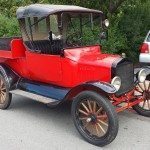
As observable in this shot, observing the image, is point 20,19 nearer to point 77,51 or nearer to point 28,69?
point 28,69

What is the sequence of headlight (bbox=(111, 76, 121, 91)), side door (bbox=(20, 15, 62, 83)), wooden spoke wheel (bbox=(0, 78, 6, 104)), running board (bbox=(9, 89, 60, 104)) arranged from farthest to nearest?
wooden spoke wheel (bbox=(0, 78, 6, 104)) → side door (bbox=(20, 15, 62, 83)) → running board (bbox=(9, 89, 60, 104)) → headlight (bbox=(111, 76, 121, 91))

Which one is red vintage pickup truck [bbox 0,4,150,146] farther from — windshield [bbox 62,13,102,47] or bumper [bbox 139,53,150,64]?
bumper [bbox 139,53,150,64]

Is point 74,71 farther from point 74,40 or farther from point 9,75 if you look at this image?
point 9,75

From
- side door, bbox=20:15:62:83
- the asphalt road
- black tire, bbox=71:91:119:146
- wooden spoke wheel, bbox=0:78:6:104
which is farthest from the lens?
A: wooden spoke wheel, bbox=0:78:6:104

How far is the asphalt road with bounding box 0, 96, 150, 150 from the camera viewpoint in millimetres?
5328

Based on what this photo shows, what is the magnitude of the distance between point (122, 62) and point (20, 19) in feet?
7.17

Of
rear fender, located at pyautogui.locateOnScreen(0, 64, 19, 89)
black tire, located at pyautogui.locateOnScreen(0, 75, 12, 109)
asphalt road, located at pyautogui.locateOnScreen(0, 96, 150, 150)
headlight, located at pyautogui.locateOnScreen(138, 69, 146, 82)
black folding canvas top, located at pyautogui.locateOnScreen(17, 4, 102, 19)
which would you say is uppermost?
black folding canvas top, located at pyautogui.locateOnScreen(17, 4, 102, 19)

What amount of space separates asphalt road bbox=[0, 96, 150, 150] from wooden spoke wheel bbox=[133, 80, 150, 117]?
0.39 feet

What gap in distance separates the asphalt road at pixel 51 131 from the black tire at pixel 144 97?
0.12 metres

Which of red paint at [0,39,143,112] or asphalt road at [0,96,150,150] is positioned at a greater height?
red paint at [0,39,143,112]

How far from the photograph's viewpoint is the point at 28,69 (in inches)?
267

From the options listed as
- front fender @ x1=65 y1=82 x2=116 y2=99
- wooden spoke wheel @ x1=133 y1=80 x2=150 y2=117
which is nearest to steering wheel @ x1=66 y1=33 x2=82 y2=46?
front fender @ x1=65 y1=82 x2=116 y2=99

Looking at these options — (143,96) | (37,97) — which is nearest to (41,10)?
(37,97)

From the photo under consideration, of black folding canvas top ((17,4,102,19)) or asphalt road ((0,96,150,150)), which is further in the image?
black folding canvas top ((17,4,102,19))
